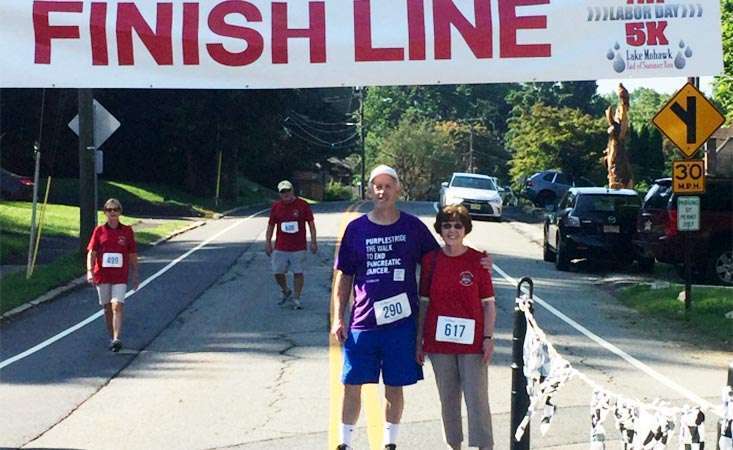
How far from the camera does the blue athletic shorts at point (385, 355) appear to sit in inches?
285

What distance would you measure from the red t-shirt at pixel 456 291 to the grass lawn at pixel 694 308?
295 inches

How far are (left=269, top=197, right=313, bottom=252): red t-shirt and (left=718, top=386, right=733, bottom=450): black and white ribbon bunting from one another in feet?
36.2

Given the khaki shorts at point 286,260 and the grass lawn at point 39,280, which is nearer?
the khaki shorts at point 286,260

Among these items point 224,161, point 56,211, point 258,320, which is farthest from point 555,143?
point 258,320

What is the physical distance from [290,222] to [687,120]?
5.88 m

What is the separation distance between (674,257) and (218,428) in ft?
40.8

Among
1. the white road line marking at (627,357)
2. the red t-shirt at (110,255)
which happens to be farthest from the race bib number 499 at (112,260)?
the white road line marking at (627,357)

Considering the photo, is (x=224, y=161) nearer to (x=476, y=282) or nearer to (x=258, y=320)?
(x=258, y=320)

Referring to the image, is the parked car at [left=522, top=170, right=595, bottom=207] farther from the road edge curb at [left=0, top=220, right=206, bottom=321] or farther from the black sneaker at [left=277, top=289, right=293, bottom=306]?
the black sneaker at [left=277, top=289, right=293, bottom=306]

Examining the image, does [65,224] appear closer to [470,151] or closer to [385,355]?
[385,355]

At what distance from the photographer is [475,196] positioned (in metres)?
36.8

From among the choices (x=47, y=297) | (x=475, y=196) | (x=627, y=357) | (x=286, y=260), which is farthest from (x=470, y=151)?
(x=627, y=357)

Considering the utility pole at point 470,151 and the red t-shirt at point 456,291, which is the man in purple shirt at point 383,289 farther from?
the utility pole at point 470,151

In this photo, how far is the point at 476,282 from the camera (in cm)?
706
